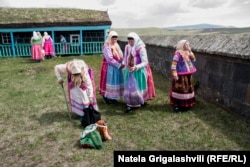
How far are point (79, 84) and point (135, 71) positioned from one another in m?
1.35

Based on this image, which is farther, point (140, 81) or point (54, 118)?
point (140, 81)

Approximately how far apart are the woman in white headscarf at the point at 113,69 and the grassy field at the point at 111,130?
0.33 meters

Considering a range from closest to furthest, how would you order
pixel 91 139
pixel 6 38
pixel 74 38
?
1. pixel 91 139
2. pixel 6 38
3. pixel 74 38

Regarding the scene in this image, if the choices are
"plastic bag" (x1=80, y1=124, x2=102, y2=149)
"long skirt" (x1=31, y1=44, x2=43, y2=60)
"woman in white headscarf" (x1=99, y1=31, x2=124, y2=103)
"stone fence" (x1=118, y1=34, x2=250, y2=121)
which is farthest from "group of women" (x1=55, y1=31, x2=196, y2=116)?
"long skirt" (x1=31, y1=44, x2=43, y2=60)

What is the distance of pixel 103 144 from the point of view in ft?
14.1

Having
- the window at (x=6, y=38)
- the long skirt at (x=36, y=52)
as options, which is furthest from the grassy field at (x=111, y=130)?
the window at (x=6, y=38)

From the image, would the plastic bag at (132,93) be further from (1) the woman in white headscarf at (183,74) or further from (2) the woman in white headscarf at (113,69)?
(1) the woman in white headscarf at (183,74)

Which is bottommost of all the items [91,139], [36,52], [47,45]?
[91,139]

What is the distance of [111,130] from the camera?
4871mm

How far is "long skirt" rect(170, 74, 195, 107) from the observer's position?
5445 mm

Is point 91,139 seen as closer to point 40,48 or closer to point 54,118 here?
point 54,118

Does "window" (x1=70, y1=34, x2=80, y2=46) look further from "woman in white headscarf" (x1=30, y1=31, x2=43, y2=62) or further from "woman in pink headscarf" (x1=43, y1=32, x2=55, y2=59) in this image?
"woman in white headscarf" (x1=30, y1=31, x2=43, y2=62)

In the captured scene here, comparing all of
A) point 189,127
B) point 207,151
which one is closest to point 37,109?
point 189,127

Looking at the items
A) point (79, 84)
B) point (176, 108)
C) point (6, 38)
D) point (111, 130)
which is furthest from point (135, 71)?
point (6, 38)
